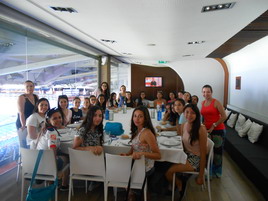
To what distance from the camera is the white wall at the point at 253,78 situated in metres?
4.24

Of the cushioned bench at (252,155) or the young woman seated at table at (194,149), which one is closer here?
the young woman seated at table at (194,149)

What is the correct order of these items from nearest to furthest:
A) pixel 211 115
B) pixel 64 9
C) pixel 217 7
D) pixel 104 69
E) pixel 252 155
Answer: pixel 217 7 < pixel 64 9 < pixel 211 115 < pixel 252 155 < pixel 104 69

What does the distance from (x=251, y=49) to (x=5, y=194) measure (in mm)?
5909

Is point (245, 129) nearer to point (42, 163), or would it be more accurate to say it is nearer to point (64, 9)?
point (42, 163)

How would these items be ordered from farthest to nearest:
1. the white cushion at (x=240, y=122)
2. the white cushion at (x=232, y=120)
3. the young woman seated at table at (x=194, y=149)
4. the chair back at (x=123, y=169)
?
1. the white cushion at (x=232, y=120)
2. the white cushion at (x=240, y=122)
3. the young woman seated at table at (x=194, y=149)
4. the chair back at (x=123, y=169)

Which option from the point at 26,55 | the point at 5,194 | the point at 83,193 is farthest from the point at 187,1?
the point at 5,194

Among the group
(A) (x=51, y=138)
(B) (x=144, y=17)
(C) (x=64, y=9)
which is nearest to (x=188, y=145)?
(A) (x=51, y=138)

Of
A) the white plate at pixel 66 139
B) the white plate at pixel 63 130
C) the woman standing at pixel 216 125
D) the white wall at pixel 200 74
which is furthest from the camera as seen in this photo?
the white wall at pixel 200 74

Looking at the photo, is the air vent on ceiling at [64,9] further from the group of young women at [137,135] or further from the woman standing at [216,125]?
the woman standing at [216,125]

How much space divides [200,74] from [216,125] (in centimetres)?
607

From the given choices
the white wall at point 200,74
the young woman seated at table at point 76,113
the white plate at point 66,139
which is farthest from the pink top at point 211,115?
the white wall at point 200,74

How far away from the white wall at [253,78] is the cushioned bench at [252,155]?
498mm

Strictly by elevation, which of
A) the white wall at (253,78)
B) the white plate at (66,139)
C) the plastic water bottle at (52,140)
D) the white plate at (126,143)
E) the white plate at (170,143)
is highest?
the white wall at (253,78)

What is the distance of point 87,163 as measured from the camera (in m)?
2.05
